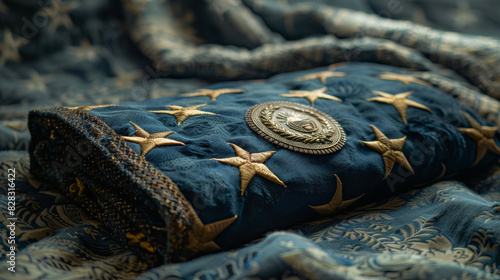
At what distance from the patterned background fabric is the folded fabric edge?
1 cm

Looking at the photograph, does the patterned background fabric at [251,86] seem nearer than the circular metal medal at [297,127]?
Yes

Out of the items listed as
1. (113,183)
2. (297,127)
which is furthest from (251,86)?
(113,183)

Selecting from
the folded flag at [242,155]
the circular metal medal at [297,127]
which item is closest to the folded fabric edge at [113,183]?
the folded flag at [242,155]

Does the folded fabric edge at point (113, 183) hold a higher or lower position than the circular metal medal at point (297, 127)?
lower

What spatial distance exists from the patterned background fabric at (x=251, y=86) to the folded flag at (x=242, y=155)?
0.5 inches

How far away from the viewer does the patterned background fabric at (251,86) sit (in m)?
0.46

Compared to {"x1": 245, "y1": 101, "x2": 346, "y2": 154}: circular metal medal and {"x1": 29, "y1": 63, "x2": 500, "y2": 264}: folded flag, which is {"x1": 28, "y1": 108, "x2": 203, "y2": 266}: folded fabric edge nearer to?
{"x1": 29, "y1": 63, "x2": 500, "y2": 264}: folded flag

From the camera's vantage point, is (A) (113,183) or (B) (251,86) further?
(B) (251,86)

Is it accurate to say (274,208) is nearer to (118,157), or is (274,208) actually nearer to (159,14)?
(118,157)

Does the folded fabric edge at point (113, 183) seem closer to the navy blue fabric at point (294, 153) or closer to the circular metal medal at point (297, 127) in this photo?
the navy blue fabric at point (294, 153)

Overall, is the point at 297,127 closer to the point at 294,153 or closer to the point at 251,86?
the point at 294,153

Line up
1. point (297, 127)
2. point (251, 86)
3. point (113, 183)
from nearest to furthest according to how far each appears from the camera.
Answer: point (113, 183)
point (297, 127)
point (251, 86)

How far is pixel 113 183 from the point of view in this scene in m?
0.54

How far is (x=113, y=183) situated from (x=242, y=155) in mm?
183
